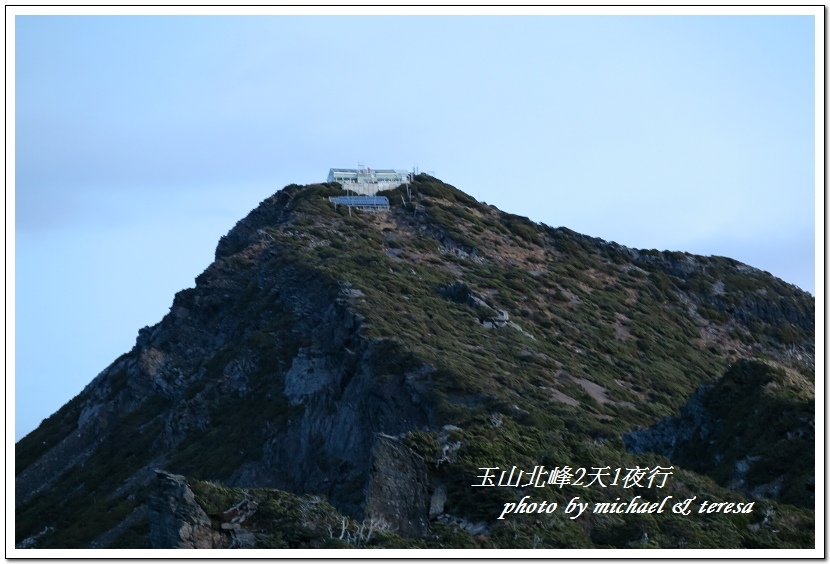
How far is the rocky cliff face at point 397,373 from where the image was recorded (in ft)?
107

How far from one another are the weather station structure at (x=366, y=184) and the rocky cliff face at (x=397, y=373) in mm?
1403

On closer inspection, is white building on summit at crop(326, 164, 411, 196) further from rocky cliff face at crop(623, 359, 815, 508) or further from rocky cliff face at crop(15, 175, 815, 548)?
rocky cliff face at crop(623, 359, 815, 508)

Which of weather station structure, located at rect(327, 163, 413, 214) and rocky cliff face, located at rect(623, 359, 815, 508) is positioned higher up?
weather station structure, located at rect(327, 163, 413, 214)

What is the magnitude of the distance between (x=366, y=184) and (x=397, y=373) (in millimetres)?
46090

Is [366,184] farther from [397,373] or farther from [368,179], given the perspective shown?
[397,373]

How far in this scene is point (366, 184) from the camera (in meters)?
107

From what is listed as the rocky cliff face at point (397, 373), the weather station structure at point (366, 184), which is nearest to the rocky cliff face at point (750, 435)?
the rocky cliff face at point (397, 373)

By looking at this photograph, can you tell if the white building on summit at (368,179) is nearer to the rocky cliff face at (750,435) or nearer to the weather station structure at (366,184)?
the weather station structure at (366,184)

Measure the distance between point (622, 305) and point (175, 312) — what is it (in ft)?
97.2

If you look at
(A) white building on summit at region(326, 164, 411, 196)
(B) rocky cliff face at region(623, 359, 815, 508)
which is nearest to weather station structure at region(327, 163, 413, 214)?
(A) white building on summit at region(326, 164, 411, 196)

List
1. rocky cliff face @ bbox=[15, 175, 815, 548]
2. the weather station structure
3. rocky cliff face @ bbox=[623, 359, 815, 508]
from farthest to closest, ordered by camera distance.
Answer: the weather station structure
rocky cliff face @ bbox=[623, 359, 815, 508]
rocky cliff face @ bbox=[15, 175, 815, 548]

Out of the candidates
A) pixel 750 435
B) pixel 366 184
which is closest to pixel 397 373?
pixel 750 435

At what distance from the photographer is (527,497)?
105ft

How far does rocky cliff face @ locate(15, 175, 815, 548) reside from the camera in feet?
107
